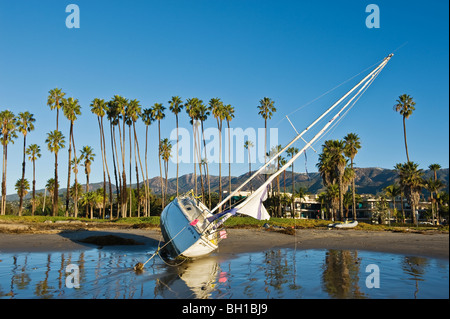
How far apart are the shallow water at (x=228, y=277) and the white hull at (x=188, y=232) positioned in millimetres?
807

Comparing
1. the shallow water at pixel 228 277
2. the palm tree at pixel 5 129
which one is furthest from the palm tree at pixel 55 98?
the shallow water at pixel 228 277

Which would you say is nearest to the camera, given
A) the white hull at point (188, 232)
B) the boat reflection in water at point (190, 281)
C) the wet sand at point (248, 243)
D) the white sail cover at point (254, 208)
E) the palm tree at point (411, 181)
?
the boat reflection in water at point (190, 281)

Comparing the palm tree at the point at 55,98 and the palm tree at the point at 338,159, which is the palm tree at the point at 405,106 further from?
the palm tree at the point at 55,98

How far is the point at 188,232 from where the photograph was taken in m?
16.6

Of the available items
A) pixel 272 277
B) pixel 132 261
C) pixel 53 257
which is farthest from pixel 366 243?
pixel 53 257

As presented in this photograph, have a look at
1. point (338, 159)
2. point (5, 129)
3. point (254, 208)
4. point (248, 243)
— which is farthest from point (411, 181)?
point (5, 129)

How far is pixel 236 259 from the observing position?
18.5 m

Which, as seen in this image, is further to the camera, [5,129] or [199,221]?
[5,129]

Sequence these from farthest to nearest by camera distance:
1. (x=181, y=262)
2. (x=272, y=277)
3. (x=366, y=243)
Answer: (x=366, y=243) → (x=181, y=262) → (x=272, y=277)

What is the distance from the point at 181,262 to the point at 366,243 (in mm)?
15187

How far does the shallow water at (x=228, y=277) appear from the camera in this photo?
10.6 m

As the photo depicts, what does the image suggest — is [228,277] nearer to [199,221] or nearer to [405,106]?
[199,221]

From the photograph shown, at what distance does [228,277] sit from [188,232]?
386cm
